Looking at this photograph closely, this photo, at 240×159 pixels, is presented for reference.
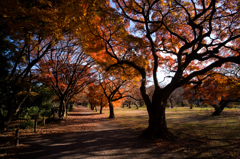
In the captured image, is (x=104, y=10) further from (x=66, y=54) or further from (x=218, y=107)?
(x=218, y=107)

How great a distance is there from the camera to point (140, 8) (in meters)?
6.68

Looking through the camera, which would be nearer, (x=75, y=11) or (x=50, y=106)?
(x=75, y=11)

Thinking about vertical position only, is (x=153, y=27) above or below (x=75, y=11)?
above

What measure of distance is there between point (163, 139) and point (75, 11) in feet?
25.8

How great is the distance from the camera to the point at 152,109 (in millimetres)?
6641

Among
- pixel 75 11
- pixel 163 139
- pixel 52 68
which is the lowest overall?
pixel 163 139

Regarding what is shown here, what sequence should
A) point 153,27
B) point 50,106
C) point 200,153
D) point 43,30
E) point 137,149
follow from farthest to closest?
point 50,106 < point 153,27 < point 43,30 < point 137,149 < point 200,153

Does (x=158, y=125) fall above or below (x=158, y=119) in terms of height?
below

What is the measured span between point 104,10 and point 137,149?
23.2ft

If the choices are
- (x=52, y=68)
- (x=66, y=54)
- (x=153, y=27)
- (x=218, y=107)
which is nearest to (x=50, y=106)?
(x=52, y=68)

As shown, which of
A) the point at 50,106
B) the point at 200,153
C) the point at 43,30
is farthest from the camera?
the point at 50,106

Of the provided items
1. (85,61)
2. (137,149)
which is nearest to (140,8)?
(137,149)

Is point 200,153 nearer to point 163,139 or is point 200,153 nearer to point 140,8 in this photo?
point 163,139

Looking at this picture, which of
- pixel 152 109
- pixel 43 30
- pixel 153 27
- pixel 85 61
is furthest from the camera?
pixel 85 61
